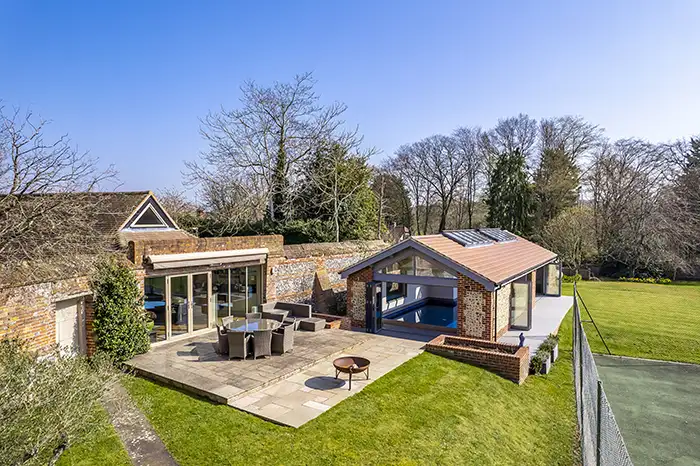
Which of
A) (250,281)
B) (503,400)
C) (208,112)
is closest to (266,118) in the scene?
(208,112)

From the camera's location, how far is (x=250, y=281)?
50.3 feet

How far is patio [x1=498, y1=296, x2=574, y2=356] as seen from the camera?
1411cm

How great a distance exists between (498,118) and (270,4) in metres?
36.7

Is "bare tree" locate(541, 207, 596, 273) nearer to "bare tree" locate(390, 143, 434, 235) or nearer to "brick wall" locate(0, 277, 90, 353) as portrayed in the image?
"bare tree" locate(390, 143, 434, 235)

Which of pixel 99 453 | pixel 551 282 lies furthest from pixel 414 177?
pixel 99 453

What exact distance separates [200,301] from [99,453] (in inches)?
275

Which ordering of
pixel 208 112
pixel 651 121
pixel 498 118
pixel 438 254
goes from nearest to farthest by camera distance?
pixel 438 254
pixel 651 121
pixel 208 112
pixel 498 118

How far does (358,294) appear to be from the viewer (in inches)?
613

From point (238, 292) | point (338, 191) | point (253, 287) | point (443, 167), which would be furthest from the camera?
point (443, 167)

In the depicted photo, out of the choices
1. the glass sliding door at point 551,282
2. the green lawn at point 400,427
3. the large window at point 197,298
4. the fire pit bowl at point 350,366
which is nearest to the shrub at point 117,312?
the large window at point 197,298

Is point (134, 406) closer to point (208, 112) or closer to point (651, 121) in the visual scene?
point (208, 112)

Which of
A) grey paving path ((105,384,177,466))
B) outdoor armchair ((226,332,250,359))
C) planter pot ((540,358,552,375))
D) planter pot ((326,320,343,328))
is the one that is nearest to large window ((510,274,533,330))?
planter pot ((540,358,552,375))

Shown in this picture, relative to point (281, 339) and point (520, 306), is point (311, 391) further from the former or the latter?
point (520, 306)

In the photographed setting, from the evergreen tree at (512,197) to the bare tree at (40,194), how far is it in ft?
121
